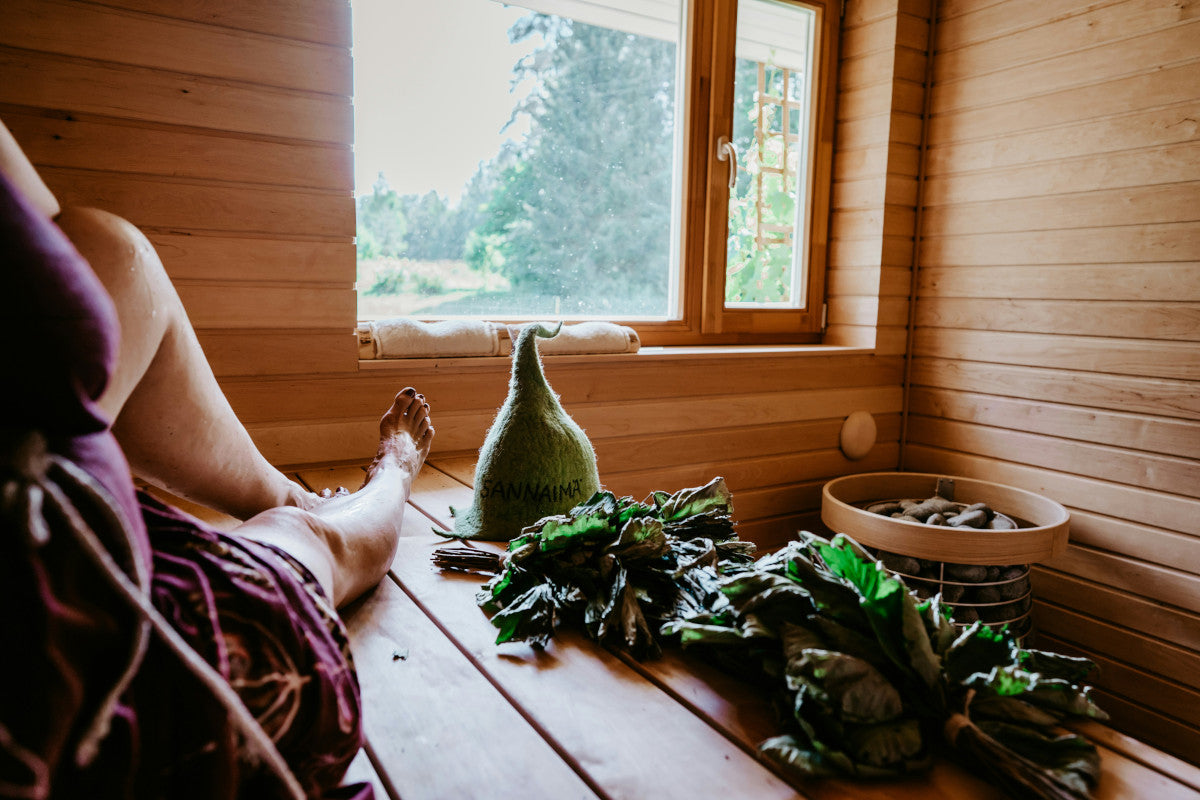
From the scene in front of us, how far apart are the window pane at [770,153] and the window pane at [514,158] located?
0.85 feet

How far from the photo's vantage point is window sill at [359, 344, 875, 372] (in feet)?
6.33

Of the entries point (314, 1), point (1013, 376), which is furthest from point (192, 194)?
point (1013, 376)

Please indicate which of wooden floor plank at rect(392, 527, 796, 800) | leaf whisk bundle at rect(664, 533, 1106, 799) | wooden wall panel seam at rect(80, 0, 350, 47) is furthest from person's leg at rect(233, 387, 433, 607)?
wooden wall panel seam at rect(80, 0, 350, 47)

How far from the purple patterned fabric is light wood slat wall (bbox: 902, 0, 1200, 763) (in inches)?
92.5

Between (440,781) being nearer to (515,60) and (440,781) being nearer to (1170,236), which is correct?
(515,60)

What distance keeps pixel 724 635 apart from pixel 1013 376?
2.08m

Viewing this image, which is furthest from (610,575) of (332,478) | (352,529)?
(332,478)

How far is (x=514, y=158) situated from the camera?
2.32 meters

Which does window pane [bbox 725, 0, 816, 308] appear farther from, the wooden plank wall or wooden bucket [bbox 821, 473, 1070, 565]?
the wooden plank wall

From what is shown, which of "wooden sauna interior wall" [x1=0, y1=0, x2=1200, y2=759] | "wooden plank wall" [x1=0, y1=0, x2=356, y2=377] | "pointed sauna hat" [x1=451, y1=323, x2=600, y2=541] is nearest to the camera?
"pointed sauna hat" [x1=451, y1=323, x2=600, y2=541]

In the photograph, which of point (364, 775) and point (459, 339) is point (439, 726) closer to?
point (364, 775)

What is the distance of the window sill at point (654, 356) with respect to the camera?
193 centimetres

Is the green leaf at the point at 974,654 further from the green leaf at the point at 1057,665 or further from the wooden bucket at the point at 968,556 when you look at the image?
the wooden bucket at the point at 968,556

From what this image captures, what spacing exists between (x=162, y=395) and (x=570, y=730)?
562mm
